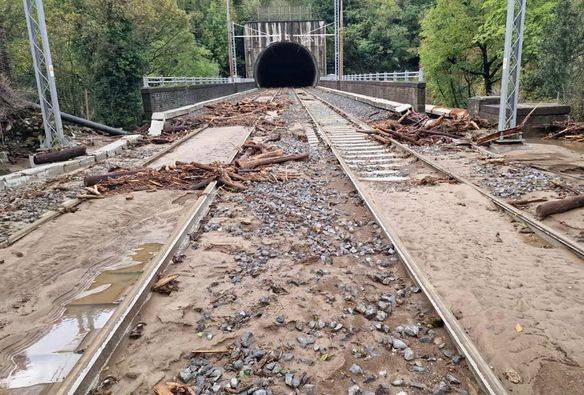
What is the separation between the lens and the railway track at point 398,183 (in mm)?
3241

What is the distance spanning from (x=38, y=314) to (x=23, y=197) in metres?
4.75

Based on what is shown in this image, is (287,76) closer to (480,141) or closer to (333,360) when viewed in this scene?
(480,141)

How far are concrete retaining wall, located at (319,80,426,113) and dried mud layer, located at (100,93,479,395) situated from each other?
12.8 metres

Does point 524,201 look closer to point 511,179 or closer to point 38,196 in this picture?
point 511,179

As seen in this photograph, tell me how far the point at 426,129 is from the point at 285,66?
188 feet

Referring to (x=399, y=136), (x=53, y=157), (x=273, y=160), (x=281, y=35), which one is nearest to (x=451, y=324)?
(x=273, y=160)

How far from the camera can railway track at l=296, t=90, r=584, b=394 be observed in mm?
3241

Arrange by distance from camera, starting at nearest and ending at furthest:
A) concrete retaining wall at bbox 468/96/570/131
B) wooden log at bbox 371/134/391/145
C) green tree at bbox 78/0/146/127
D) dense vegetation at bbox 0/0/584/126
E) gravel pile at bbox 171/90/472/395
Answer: gravel pile at bbox 171/90/472/395, wooden log at bbox 371/134/391/145, concrete retaining wall at bbox 468/96/570/131, dense vegetation at bbox 0/0/584/126, green tree at bbox 78/0/146/127

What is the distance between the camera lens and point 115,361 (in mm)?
3363

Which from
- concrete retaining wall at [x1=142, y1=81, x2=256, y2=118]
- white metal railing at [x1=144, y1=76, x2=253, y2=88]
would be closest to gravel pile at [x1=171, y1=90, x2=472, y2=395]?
concrete retaining wall at [x1=142, y1=81, x2=256, y2=118]

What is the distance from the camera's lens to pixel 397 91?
68.3ft

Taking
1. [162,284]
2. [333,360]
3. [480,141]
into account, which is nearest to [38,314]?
[162,284]

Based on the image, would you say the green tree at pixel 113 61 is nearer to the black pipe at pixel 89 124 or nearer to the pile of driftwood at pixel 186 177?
the black pipe at pixel 89 124

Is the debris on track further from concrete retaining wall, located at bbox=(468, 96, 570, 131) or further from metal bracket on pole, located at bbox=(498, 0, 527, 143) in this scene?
concrete retaining wall, located at bbox=(468, 96, 570, 131)
